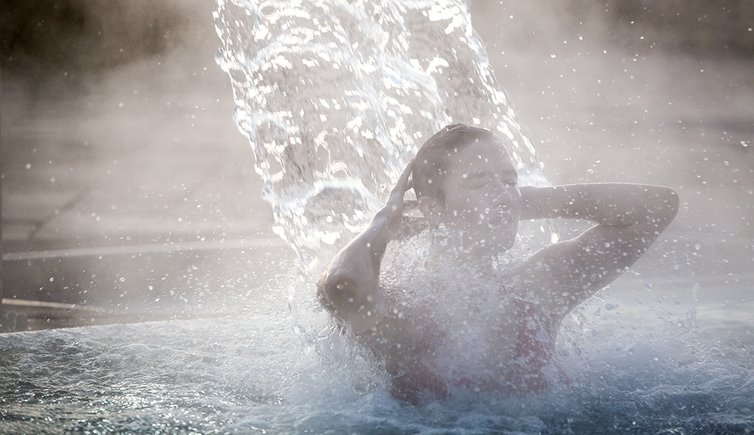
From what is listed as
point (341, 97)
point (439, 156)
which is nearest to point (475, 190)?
point (439, 156)

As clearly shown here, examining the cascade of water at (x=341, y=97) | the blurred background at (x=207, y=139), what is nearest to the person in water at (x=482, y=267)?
the cascade of water at (x=341, y=97)

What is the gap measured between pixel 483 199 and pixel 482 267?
18cm

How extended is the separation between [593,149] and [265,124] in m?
7.03

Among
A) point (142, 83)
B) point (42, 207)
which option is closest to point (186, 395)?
point (42, 207)

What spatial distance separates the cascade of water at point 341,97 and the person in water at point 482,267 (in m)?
0.73

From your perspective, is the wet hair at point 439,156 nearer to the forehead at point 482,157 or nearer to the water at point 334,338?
the forehead at point 482,157

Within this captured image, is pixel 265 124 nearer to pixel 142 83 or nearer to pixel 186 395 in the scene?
pixel 186 395

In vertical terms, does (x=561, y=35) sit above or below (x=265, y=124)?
above

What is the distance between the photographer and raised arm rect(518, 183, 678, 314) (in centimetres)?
210

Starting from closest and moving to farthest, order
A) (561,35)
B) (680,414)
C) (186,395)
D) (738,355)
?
(680,414)
(186,395)
(738,355)
(561,35)

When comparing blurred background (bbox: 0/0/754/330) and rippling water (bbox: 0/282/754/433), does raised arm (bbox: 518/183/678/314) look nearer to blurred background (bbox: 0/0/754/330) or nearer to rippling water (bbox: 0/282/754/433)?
rippling water (bbox: 0/282/754/433)

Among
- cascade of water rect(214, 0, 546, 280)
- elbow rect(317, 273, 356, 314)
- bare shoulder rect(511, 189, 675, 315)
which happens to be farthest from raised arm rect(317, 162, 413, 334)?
cascade of water rect(214, 0, 546, 280)

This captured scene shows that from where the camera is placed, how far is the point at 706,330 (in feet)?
9.69

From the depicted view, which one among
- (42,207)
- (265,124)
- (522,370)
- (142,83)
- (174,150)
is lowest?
(522,370)
